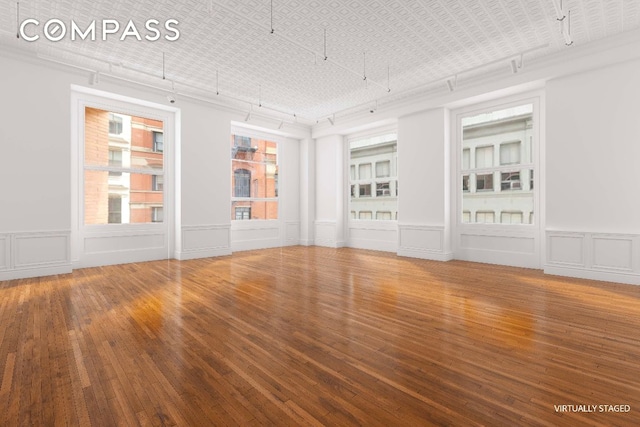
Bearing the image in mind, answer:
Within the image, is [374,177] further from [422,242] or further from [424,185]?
[422,242]

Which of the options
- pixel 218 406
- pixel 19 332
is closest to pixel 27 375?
pixel 19 332

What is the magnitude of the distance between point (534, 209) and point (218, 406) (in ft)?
20.6

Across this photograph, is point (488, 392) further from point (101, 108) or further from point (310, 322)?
point (101, 108)

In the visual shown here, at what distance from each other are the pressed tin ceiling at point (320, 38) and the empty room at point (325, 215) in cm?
5

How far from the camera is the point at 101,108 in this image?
6.24 metres

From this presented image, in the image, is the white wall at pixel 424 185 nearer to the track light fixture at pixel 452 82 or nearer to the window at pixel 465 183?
the window at pixel 465 183

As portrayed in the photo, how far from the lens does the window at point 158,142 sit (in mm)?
7018

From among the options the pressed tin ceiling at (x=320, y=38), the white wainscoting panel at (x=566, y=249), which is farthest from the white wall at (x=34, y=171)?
the white wainscoting panel at (x=566, y=249)

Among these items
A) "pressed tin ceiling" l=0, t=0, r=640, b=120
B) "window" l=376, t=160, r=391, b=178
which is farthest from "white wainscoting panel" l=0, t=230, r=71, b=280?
"window" l=376, t=160, r=391, b=178

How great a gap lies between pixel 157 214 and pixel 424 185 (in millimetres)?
5974

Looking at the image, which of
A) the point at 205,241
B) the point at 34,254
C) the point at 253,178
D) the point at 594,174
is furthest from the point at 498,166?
the point at 34,254

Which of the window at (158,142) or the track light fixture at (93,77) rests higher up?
the track light fixture at (93,77)

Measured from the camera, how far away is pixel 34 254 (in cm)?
525

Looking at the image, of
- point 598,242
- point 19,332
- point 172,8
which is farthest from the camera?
point 598,242
